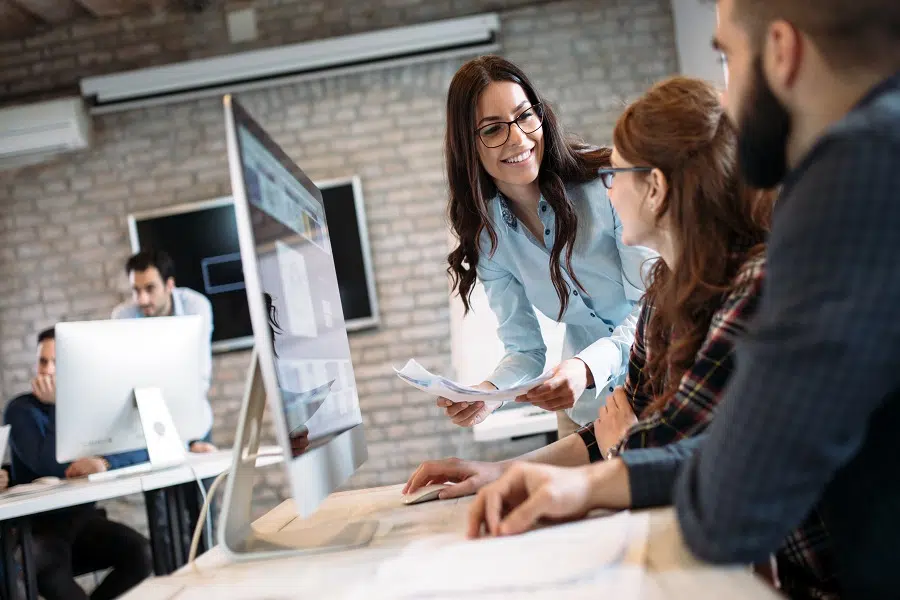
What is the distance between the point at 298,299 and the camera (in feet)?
3.98

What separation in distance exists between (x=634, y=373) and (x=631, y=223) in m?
0.29

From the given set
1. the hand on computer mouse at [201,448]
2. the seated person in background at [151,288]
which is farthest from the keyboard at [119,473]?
the seated person in background at [151,288]

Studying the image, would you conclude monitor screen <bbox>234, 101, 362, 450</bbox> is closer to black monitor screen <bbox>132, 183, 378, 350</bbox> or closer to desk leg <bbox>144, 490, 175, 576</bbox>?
desk leg <bbox>144, 490, 175, 576</bbox>

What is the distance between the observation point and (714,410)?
983 millimetres

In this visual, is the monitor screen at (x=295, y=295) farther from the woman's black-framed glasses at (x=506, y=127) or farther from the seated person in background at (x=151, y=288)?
A: the seated person in background at (x=151, y=288)

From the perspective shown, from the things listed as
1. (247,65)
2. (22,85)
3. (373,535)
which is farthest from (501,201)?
(22,85)

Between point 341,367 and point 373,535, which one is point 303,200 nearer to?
point 341,367

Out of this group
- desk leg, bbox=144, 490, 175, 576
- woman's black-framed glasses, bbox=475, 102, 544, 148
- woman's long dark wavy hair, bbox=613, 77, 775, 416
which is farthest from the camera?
desk leg, bbox=144, 490, 175, 576

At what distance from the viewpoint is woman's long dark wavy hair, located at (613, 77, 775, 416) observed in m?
1.08

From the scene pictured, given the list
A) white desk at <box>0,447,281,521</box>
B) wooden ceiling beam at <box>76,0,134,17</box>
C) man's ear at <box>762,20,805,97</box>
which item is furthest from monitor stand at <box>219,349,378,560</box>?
wooden ceiling beam at <box>76,0,134,17</box>

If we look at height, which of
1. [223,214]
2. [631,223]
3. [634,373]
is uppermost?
[223,214]

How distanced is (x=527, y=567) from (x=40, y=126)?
16.9 feet

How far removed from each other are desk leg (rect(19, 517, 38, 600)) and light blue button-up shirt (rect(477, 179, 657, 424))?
1.56m

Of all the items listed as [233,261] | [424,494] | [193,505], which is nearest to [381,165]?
[233,261]
